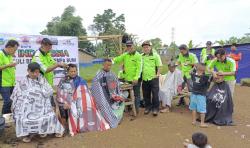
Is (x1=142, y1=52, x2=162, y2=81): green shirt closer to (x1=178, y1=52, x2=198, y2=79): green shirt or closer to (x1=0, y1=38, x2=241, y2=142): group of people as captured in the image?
(x1=0, y1=38, x2=241, y2=142): group of people

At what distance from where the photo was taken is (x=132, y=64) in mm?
8383

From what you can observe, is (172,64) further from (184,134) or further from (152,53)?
(184,134)

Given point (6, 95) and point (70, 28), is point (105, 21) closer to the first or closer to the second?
point (70, 28)

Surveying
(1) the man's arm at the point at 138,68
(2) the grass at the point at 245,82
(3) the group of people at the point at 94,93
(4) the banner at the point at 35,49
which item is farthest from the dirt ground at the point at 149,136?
(2) the grass at the point at 245,82

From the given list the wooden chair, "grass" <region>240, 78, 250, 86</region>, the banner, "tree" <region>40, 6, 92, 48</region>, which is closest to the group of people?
the wooden chair

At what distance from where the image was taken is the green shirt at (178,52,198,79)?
9477 mm

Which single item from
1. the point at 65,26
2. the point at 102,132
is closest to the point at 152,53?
the point at 102,132

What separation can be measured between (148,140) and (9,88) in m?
3.00

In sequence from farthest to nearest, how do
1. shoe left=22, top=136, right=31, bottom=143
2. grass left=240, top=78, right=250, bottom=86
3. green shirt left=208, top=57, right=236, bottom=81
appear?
grass left=240, top=78, right=250, bottom=86, green shirt left=208, top=57, right=236, bottom=81, shoe left=22, top=136, right=31, bottom=143

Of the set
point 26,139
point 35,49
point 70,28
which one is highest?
point 70,28

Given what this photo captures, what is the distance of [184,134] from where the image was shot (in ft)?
23.0

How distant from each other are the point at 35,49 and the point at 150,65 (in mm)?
3395

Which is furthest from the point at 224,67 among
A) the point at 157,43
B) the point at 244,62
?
the point at 157,43

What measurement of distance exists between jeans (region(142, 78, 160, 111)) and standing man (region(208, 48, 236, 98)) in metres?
1.29
